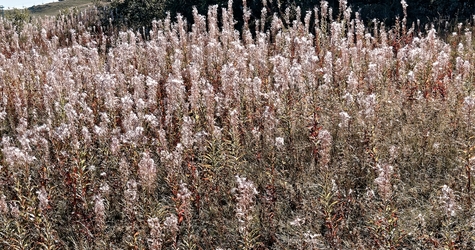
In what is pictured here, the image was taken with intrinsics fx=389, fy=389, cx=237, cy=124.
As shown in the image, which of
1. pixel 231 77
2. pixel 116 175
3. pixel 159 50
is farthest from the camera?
pixel 159 50

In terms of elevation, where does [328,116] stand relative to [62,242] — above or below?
above

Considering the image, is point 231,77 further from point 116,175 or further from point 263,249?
point 263,249

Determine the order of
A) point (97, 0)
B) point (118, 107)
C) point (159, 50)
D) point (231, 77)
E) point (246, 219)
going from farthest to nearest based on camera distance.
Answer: point (97, 0) < point (159, 50) < point (118, 107) < point (231, 77) < point (246, 219)

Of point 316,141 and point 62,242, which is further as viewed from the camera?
point 316,141

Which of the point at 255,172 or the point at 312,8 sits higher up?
the point at 312,8

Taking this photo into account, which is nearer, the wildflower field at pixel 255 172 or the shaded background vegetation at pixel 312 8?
the wildflower field at pixel 255 172

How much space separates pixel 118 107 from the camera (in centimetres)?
622

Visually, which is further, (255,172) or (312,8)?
(312,8)

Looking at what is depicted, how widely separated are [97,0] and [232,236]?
21481 mm

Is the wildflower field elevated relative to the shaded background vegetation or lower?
lower

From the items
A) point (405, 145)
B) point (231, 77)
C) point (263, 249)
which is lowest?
point (263, 249)

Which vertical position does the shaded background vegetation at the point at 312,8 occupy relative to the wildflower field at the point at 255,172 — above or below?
above

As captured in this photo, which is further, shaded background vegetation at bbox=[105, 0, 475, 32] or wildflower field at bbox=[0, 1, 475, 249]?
shaded background vegetation at bbox=[105, 0, 475, 32]

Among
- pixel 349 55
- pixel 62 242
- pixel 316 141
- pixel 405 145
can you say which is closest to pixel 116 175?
pixel 62 242
